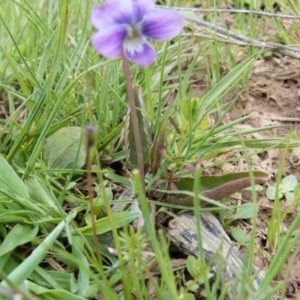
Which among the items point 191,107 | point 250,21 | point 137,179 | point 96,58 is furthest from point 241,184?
point 250,21

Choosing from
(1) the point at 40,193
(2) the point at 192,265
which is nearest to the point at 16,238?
(1) the point at 40,193

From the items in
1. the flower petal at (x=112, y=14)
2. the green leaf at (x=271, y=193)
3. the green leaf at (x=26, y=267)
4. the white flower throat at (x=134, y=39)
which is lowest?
the green leaf at (x=271, y=193)

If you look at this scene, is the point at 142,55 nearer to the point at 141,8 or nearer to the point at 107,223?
the point at 141,8

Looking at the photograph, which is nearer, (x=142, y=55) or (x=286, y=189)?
(x=142, y=55)

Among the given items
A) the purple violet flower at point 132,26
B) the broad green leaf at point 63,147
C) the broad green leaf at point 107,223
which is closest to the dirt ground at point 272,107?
the broad green leaf at point 107,223

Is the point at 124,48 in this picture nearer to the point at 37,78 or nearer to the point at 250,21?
the point at 37,78

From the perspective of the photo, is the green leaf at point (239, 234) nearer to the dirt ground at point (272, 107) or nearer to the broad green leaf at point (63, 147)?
the dirt ground at point (272, 107)

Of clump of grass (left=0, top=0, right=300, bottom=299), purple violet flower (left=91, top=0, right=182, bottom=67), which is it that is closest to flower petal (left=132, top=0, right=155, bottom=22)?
purple violet flower (left=91, top=0, right=182, bottom=67)
